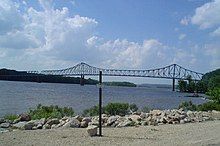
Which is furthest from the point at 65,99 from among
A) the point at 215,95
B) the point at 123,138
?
the point at 123,138

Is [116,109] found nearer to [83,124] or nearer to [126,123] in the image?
[126,123]

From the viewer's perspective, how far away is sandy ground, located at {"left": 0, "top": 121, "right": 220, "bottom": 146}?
1270 centimetres

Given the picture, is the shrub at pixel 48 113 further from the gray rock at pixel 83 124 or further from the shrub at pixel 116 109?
the gray rock at pixel 83 124

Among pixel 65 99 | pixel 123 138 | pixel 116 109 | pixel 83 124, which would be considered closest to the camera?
pixel 123 138

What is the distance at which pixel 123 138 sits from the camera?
45.4ft

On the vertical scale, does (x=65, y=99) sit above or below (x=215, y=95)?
below

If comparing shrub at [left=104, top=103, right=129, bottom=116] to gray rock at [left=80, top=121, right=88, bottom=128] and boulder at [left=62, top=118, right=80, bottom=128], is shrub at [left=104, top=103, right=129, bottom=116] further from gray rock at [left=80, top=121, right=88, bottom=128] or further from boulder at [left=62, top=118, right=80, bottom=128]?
boulder at [left=62, top=118, right=80, bottom=128]

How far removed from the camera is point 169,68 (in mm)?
119500

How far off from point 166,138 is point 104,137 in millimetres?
2163

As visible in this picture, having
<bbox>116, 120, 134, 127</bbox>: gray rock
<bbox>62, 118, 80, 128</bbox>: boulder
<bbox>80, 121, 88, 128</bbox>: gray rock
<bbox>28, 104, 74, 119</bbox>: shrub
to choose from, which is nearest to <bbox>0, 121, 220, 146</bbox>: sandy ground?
<bbox>62, 118, 80, 128</bbox>: boulder

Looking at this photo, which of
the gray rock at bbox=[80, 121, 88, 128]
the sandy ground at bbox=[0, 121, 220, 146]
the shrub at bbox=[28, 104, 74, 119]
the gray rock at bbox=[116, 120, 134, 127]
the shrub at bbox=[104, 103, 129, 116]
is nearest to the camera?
the sandy ground at bbox=[0, 121, 220, 146]

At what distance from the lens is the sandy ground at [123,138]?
1270 centimetres

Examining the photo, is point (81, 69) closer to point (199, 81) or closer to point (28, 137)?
point (199, 81)

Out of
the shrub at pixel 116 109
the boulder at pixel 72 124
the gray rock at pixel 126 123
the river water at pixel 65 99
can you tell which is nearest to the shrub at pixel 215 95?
the shrub at pixel 116 109
